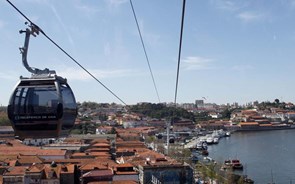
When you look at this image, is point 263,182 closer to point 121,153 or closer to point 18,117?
point 121,153

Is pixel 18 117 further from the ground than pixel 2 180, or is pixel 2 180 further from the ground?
pixel 18 117

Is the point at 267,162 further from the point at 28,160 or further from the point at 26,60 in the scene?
the point at 26,60

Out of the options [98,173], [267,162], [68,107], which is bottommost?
[267,162]

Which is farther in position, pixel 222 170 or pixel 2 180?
pixel 222 170

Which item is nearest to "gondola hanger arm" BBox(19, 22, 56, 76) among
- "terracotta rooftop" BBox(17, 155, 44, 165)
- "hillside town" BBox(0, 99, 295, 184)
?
"hillside town" BBox(0, 99, 295, 184)

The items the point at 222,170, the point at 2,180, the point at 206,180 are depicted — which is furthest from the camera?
the point at 222,170

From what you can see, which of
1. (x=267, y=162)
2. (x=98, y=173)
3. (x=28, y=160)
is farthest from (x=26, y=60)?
(x=267, y=162)

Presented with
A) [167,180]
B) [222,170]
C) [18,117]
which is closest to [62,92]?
[18,117]

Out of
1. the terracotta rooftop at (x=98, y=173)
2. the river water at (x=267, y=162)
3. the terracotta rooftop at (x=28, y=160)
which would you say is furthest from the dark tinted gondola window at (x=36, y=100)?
the river water at (x=267, y=162)
